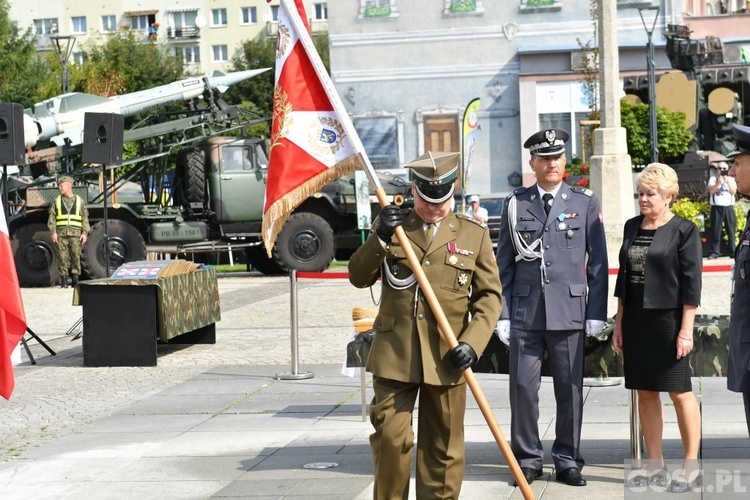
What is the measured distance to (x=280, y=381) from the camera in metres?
11.0

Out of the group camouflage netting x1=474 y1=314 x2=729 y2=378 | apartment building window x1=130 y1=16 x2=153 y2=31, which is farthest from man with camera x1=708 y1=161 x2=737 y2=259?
apartment building window x1=130 y1=16 x2=153 y2=31

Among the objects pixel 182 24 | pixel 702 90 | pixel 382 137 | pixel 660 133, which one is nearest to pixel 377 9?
pixel 382 137

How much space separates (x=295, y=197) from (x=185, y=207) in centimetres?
1826

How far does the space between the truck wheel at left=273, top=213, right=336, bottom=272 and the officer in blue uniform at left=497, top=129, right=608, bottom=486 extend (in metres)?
16.6

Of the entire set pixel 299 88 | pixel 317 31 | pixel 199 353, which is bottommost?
pixel 199 353

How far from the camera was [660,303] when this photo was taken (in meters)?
6.37

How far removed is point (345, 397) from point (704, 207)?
15807mm

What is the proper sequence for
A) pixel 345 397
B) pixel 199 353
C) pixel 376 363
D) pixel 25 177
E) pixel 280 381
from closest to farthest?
pixel 376 363
pixel 345 397
pixel 280 381
pixel 199 353
pixel 25 177

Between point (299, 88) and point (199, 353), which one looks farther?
point (199, 353)

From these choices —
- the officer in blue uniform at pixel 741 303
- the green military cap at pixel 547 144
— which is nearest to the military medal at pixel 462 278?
the officer in blue uniform at pixel 741 303

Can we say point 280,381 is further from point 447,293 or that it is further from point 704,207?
point 704,207

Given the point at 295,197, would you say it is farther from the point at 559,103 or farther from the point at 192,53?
the point at 192,53

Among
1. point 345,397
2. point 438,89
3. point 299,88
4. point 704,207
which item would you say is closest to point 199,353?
point 345,397

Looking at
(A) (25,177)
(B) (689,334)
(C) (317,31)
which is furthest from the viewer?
(C) (317,31)
